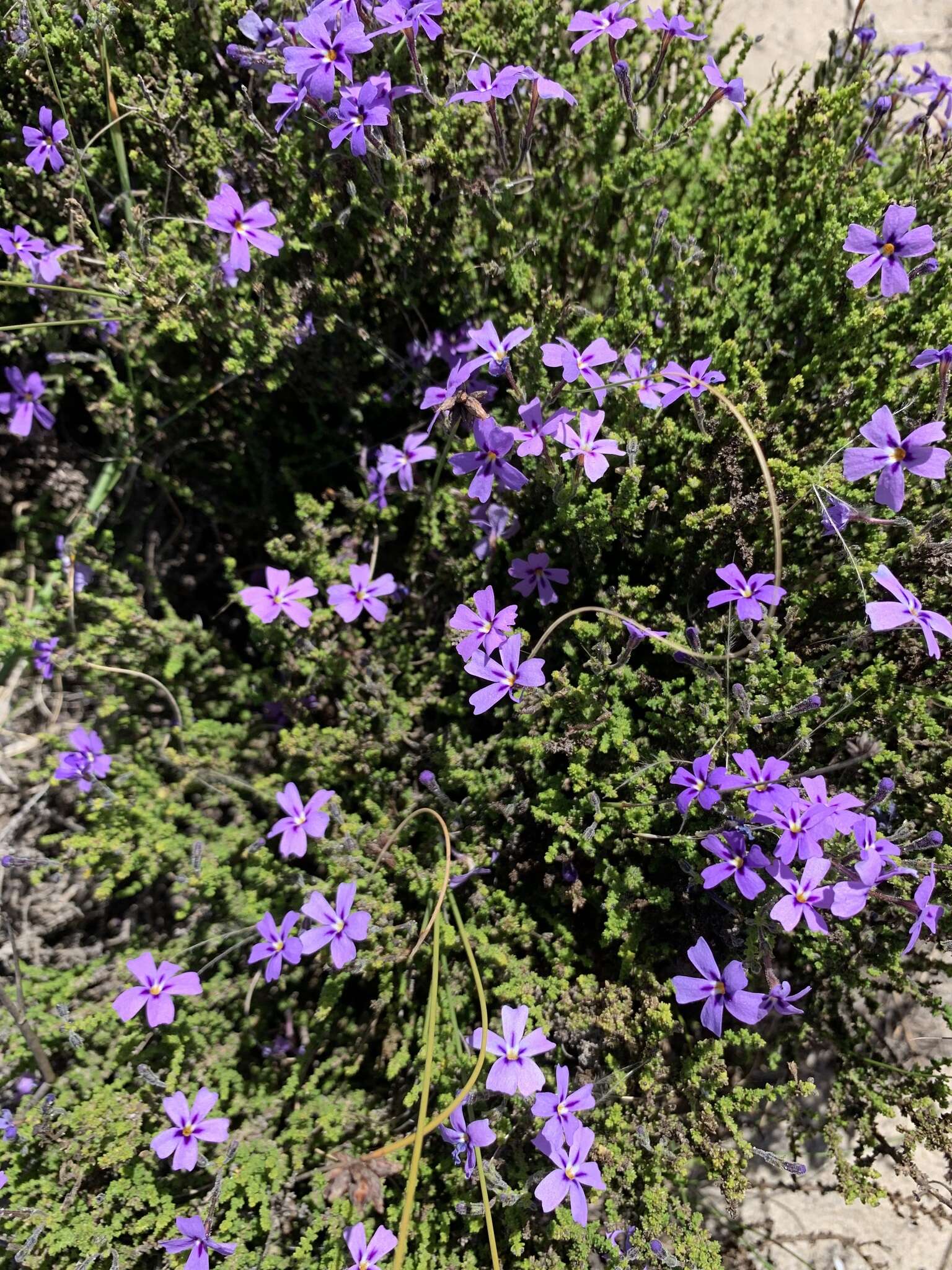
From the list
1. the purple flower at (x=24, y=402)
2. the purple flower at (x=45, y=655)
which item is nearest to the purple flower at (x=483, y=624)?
the purple flower at (x=45, y=655)

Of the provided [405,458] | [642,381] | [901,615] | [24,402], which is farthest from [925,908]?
[24,402]

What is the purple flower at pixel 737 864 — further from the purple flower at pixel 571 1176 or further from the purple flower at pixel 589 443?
the purple flower at pixel 589 443

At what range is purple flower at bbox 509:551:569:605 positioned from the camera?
2.88 m

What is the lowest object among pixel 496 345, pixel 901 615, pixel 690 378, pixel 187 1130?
pixel 187 1130

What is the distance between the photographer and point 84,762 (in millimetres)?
3076

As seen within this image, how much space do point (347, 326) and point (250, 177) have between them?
681 mm

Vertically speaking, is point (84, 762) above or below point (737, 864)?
above

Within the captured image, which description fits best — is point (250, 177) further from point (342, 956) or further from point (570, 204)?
point (342, 956)

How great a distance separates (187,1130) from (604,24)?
12.2 feet

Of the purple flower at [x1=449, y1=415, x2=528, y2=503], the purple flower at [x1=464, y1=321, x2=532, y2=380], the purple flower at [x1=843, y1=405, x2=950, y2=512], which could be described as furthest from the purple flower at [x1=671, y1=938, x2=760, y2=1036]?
the purple flower at [x1=464, y1=321, x2=532, y2=380]

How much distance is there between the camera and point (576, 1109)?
8.16 ft

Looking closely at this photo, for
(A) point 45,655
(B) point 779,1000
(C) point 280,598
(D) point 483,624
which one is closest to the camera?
(B) point 779,1000

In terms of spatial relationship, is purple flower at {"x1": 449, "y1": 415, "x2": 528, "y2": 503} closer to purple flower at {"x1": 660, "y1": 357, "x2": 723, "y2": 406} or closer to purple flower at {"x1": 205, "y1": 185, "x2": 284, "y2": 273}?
purple flower at {"x1": 660, "y1": 357, "x2": 723, "y2": 406}

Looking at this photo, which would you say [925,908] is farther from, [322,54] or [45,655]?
[45,655]
